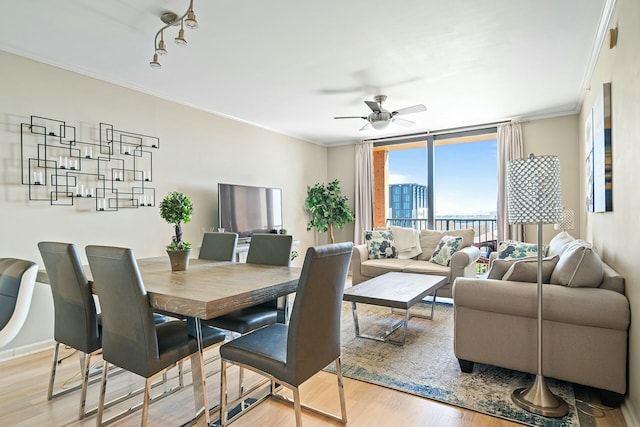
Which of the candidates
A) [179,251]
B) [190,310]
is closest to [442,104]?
[179,251]

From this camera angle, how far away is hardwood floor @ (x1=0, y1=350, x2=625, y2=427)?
75.1 inches

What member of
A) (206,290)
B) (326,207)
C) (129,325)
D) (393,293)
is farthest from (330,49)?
(326,207)

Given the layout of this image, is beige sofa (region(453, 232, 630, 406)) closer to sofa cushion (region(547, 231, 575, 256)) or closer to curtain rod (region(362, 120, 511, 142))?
sofa cushion (region(547, 231, 575, 256))

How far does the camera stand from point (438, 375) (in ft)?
7.95

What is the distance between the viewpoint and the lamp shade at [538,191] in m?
2.04

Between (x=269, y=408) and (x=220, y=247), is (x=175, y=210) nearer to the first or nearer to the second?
(x=220, y=247)

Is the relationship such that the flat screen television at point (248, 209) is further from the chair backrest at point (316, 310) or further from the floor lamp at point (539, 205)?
the floor lamp at point (539, 205)

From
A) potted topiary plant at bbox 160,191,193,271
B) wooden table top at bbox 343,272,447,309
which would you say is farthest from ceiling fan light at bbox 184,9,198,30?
wooden table top at bbox 343,272,447,309

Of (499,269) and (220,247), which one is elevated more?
(220,247)

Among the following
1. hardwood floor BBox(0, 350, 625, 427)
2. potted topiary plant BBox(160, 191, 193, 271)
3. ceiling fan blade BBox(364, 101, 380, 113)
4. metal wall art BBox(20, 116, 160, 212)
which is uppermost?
ceiling fan blade BBox(364, 101, 380, 113)

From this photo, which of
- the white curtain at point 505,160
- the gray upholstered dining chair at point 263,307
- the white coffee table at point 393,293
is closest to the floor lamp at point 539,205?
the white coffee table at point 393,293

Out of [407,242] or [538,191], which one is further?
[407,242]

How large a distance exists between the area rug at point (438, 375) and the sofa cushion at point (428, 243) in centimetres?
164

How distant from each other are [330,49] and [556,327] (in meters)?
2.60
